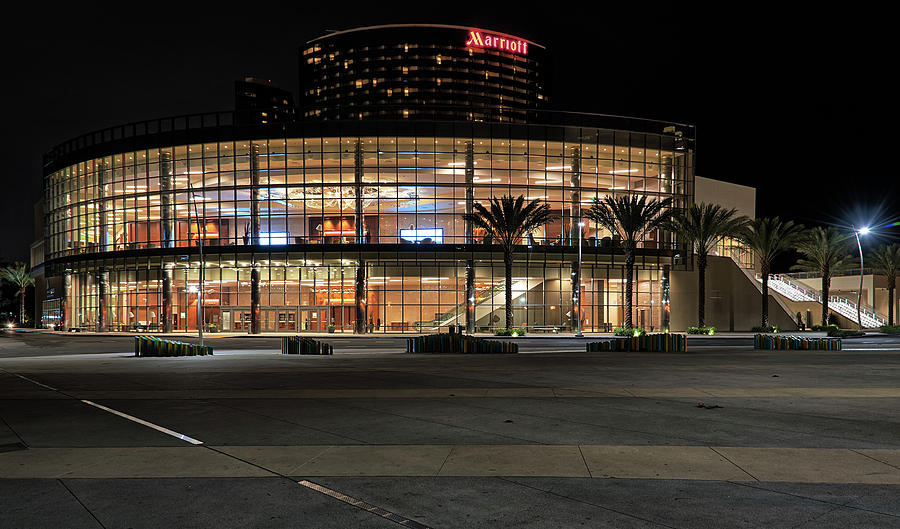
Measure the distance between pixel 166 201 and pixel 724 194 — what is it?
57.2m

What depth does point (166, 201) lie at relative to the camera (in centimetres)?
6228

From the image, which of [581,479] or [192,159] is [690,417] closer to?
[581,479]

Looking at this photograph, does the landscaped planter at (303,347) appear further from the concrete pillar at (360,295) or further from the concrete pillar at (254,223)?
the concrete pillar at (254,223)

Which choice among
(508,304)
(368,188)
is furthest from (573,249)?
(368,188)

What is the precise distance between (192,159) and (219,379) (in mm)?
47747

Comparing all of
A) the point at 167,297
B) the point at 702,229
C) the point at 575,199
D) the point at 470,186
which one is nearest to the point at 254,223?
the point at 167,297

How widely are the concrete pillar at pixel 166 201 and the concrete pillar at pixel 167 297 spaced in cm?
Result: 248

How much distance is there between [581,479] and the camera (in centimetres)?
767

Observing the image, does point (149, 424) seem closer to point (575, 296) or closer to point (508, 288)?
point (508, 288)

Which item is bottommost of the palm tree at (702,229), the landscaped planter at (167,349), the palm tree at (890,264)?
the landscaped planter at (167,349)

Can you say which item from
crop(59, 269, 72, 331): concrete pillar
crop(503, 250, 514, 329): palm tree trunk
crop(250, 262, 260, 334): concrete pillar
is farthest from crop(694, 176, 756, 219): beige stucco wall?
crop(59, 269, 72, 331): concrete pillar

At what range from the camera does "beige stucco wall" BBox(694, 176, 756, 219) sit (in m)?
68.9

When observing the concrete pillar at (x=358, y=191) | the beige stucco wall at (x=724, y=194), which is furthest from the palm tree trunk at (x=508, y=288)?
the beige stucco wall at (x=724, y=194)

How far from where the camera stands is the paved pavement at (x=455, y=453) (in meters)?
6.55
